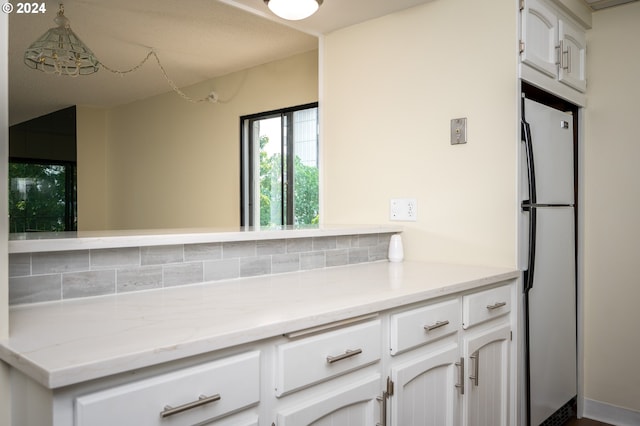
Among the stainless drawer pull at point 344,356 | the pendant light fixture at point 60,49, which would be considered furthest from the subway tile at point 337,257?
the pendant light fixture at point 60,49

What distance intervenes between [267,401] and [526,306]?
4.69ft

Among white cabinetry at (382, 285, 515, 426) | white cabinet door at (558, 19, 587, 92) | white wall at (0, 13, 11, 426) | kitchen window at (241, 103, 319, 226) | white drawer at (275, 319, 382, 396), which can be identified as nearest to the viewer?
white wall at (0, 13, 11, 426)

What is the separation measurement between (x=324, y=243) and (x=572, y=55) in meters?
1.59

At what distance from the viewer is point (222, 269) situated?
169cm

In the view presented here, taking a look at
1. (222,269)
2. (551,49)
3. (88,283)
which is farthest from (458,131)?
(88,283)

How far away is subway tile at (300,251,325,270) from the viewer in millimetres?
1958

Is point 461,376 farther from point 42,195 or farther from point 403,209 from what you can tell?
point 42,195

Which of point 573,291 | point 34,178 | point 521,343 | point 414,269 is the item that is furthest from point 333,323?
point 34,178

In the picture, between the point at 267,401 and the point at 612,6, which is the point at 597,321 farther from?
the point at 267,401

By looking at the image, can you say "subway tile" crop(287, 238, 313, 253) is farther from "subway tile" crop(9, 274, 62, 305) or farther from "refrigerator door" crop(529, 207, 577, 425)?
"refrigerator door" crop(529, 207, 577, 425)

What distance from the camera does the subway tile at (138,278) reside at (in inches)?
56.9

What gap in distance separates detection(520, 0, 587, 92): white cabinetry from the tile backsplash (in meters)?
1.12

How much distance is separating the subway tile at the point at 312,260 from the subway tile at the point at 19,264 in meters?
0.97

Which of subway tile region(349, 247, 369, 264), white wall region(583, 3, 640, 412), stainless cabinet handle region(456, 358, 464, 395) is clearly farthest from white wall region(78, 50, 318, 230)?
stainless cabinet handle region(456, 358, 464, 395)
